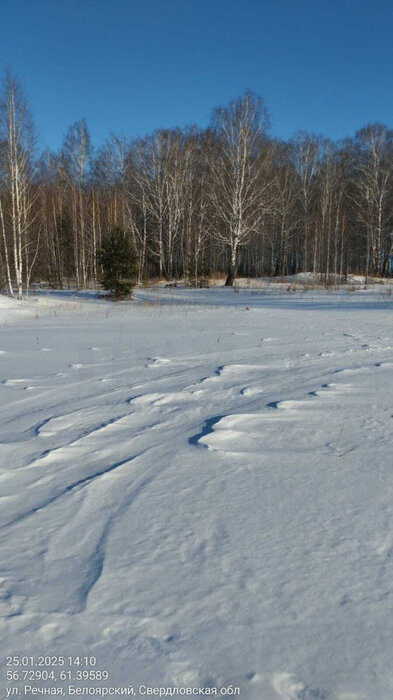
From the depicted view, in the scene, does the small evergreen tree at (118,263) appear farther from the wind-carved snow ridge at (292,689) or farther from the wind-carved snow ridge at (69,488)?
the wind-carved snow ridge at (292,689)

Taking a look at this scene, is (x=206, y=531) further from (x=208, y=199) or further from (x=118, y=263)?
(x=208, y=199)

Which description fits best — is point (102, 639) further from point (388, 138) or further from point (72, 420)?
point (388, 138)

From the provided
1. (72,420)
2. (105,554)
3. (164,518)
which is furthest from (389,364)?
(105,554)

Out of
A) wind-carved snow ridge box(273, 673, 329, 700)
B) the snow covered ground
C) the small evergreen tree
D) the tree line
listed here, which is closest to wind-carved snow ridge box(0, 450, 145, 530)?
the snow covered ground

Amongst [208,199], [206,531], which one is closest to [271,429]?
[206,531]

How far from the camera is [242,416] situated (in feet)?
8.70

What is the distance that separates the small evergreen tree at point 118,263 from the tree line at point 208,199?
13.7ft

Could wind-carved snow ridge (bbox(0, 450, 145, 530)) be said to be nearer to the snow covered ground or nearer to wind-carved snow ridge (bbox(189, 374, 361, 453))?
the snow covered ground

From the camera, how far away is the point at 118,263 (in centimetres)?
1422

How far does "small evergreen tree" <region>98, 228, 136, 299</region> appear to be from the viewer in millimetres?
14125

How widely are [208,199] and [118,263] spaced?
31.8ft

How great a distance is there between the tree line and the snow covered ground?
52.2 ft

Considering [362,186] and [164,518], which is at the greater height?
[362,186]

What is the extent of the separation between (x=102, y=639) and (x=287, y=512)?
2.49 ft
